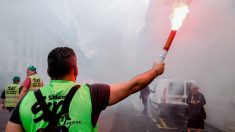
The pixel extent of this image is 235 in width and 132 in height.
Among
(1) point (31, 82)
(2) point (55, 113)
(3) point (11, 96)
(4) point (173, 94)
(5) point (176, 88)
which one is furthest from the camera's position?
(5) point (176, 88)

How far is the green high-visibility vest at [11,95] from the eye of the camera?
1018cm

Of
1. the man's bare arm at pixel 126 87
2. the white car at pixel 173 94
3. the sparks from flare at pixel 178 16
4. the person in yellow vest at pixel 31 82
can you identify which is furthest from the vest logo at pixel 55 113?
the white car at pixel 173 94

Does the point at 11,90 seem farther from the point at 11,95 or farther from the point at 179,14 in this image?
the point at 179,14

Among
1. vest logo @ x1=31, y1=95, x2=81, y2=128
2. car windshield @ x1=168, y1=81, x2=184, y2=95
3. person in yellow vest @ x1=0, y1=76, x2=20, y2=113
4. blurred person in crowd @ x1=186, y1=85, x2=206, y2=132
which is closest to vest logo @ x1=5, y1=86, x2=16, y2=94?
person in yellow vest @ x1=0, y1=76, x2=20, y2=113

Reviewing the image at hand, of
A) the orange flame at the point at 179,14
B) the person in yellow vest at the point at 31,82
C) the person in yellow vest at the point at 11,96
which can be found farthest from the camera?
the person in yellow vest at the point at 11,96

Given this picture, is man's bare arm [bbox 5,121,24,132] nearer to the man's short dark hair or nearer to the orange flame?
the man's short dark hair

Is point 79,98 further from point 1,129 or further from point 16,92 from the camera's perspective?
point 1,129

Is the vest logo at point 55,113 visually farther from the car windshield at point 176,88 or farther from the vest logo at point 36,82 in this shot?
the car windshield at point 176,88

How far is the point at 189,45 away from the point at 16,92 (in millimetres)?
20146

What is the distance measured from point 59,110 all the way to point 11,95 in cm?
834

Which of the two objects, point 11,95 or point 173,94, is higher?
point 11,95

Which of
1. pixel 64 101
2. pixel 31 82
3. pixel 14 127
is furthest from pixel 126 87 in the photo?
pixel 31 82

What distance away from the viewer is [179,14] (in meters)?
3.47

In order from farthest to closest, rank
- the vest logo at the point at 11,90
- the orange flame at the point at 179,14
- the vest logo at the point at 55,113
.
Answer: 1. the vest logo at the point at 11,90
2. the orange flame at the point at 179,14
3. the vest logo at the point at 55,113
